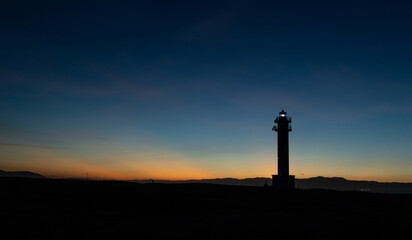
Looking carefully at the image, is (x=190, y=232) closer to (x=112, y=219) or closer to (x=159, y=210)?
(x=112, y=219)

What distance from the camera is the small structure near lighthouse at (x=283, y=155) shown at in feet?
129

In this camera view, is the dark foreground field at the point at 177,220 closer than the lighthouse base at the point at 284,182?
Yes

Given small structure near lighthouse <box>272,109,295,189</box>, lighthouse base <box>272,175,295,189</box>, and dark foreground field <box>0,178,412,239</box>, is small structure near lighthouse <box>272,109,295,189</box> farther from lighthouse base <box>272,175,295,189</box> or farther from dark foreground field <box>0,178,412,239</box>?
dark foreground field <box>0,178,412,239</box>

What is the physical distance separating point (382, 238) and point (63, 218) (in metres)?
11.9

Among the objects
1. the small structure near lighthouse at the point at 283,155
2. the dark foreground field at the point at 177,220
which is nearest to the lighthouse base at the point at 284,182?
the small structure near lighthouse at the point at 283,155

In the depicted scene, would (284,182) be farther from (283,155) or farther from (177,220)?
(177,220)

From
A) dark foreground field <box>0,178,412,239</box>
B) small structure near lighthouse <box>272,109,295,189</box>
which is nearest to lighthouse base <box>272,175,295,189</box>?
small structure near lighthouse <box>272,109,295,189</box>

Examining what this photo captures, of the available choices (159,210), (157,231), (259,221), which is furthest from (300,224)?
(159,210)

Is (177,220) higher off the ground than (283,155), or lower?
lower

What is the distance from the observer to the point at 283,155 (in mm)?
40156

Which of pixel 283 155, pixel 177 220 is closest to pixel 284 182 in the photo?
pixel 283 155

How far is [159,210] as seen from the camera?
1591 centimetres

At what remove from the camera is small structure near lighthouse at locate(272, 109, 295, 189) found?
39.3 meters

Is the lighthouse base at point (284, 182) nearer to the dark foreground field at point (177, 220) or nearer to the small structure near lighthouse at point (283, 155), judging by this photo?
the small structure near lighthouse at point (283, 155)
